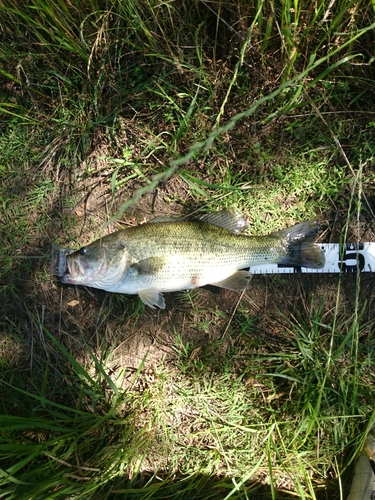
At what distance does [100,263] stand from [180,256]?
2.29 ft

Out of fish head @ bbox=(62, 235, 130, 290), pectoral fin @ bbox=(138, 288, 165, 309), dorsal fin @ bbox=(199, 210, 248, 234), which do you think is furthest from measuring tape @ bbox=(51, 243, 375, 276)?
pectoral fin @ bbox=(138, 288, 165, 309)

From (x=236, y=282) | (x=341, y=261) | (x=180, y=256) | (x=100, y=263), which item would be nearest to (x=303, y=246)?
(x=341, y=261)

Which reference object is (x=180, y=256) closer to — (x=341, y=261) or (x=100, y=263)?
(x=100, y=263)

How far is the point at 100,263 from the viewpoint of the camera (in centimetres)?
332

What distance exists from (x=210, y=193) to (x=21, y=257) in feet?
6.39

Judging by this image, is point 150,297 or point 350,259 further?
point 350,259

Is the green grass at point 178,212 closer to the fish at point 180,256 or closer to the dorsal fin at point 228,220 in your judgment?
the dorsal fin at point 228,220

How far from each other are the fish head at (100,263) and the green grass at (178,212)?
28 cm

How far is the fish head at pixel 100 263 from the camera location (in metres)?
3.33

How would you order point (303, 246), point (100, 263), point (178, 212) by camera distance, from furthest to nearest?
point (178, 212) → point (303, 246) → point (100, 263)

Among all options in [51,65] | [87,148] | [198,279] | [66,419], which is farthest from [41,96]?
[66,419]

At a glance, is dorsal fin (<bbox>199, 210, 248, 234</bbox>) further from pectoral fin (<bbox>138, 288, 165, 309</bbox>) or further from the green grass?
pectoral fin (<bbox>138, 288, 165, 309</bbox>)

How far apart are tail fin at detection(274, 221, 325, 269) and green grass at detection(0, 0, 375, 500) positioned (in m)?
0.18

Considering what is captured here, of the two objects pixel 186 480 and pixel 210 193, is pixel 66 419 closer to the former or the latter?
pixel 186 480
